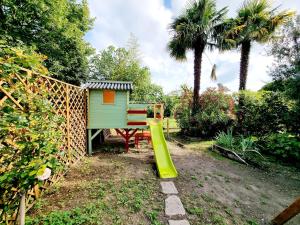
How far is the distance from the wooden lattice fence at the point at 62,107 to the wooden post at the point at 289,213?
338 centimetres

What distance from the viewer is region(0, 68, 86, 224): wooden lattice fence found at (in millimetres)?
2373

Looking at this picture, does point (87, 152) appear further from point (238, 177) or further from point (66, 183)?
point (238, 177)

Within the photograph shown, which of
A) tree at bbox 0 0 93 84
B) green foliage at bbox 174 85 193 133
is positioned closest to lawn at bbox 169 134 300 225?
green foliage at bbox 174 85 193 133

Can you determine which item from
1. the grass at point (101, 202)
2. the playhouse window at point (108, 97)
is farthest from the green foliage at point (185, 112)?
the grass at point (101, 202)

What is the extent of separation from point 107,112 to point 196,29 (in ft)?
22.1

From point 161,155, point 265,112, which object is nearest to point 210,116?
point 265,112

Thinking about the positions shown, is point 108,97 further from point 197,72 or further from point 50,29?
point 50,29

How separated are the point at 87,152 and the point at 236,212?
18.0 ft

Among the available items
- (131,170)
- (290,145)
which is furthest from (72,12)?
(290,145)

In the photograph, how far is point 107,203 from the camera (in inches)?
129

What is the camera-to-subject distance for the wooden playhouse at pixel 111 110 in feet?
22.2

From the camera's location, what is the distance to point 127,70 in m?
20.4

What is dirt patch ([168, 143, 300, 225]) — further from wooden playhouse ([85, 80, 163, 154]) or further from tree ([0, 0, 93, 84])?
tree ([0, 0, 93, 84])

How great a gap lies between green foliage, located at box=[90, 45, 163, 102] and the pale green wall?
42.9 feet
